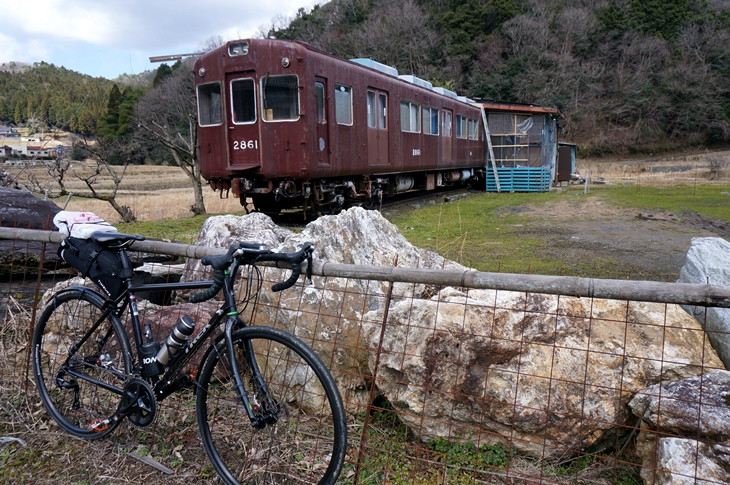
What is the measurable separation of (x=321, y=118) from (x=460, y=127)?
1023 cm

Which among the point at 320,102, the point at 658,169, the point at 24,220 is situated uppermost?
the point at 320,102

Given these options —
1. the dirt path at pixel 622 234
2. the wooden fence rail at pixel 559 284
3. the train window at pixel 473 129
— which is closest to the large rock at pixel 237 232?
the wooden fence rail at pixel 559 284

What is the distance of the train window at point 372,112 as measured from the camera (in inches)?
500

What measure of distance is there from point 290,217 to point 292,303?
9.29 metres

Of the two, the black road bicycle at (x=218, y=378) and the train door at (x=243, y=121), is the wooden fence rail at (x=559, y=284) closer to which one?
the black road bicycle at (x=218, y=378)

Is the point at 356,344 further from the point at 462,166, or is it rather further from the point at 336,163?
the point at 462,166

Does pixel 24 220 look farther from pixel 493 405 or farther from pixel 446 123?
pixel 446 123

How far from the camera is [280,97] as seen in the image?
10602 mm

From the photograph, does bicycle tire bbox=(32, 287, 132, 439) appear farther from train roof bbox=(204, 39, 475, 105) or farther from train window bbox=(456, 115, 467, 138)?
train window bbox=(456, 115, 467, 138)

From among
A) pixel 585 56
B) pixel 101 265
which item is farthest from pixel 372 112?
A: pixel 585 56

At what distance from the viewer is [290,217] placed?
12.9m

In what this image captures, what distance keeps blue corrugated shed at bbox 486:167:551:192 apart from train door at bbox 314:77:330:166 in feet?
39.9

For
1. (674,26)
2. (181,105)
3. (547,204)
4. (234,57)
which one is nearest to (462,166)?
(547,204)

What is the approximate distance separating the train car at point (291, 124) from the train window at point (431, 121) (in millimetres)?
2698
